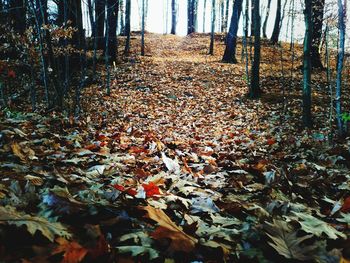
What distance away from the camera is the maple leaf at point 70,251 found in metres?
1.20

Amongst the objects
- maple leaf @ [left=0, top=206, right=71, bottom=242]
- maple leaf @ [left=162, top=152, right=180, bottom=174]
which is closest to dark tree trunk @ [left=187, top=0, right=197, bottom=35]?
maple leaf @ [left=162, top=152, right=180, bottom=174]

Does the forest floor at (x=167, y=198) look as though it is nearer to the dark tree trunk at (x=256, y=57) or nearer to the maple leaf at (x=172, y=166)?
the maple leaf at (x=172, y=166)

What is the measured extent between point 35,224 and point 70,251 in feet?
0.74

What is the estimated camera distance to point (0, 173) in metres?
2.26

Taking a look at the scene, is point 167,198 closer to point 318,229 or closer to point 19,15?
point 318,229

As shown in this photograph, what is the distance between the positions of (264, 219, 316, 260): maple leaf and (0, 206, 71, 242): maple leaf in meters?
0.97

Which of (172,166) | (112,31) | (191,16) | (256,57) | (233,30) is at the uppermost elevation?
(191,16)

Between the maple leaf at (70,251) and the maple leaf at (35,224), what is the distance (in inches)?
1.8

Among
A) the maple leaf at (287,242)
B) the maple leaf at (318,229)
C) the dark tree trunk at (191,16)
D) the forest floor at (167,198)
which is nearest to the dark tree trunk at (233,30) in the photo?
the forest floor at (167,198)

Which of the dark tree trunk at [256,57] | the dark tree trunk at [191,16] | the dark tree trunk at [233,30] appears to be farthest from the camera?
the dark tree trunk at [191,16]

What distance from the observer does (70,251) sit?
1236 mm

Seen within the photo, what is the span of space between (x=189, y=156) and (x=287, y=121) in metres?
5.16

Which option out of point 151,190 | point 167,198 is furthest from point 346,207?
point 151,190

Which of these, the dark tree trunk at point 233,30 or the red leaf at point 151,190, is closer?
the red leaf at point 151,190
